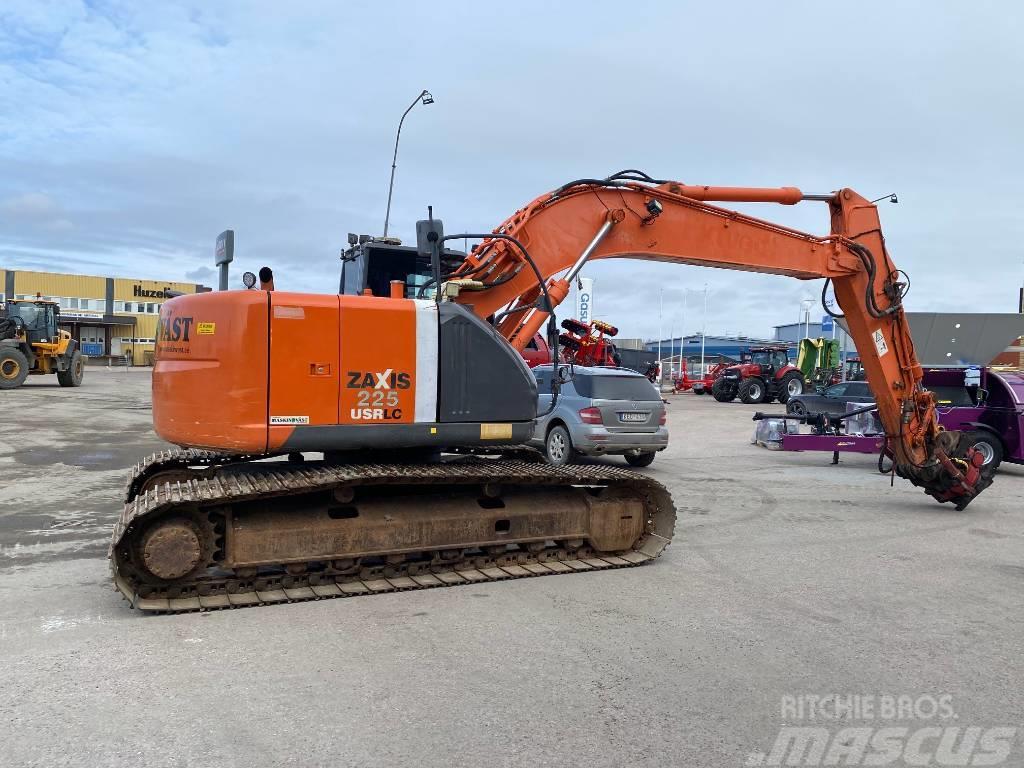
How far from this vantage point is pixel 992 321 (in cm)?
4094

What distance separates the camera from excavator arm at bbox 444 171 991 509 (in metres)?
7.40

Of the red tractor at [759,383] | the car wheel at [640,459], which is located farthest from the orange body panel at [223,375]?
the red tractor at [759,383]

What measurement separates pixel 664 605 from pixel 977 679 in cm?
202

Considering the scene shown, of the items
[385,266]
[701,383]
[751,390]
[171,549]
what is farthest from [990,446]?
[701,383]

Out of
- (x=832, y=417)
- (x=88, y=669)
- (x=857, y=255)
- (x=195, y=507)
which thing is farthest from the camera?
(x=832, y=417)

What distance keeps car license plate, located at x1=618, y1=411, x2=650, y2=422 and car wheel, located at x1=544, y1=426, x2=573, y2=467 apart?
36.3 inches

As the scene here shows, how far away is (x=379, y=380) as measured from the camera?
20.6ft

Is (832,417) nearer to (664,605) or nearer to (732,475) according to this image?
(732,475)

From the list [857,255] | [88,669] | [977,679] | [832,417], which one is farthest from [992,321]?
[88,669]

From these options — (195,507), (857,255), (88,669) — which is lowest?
(88,669)

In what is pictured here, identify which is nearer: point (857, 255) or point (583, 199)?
point (583, 199)

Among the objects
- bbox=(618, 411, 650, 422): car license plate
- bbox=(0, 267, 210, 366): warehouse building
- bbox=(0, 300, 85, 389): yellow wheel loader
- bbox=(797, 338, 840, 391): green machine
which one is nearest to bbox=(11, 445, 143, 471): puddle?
bbox=(618, 411, 650, 422): car license plate

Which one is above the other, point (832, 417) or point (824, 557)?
point (832, 417)

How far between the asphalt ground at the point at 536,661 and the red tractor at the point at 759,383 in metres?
27.8
